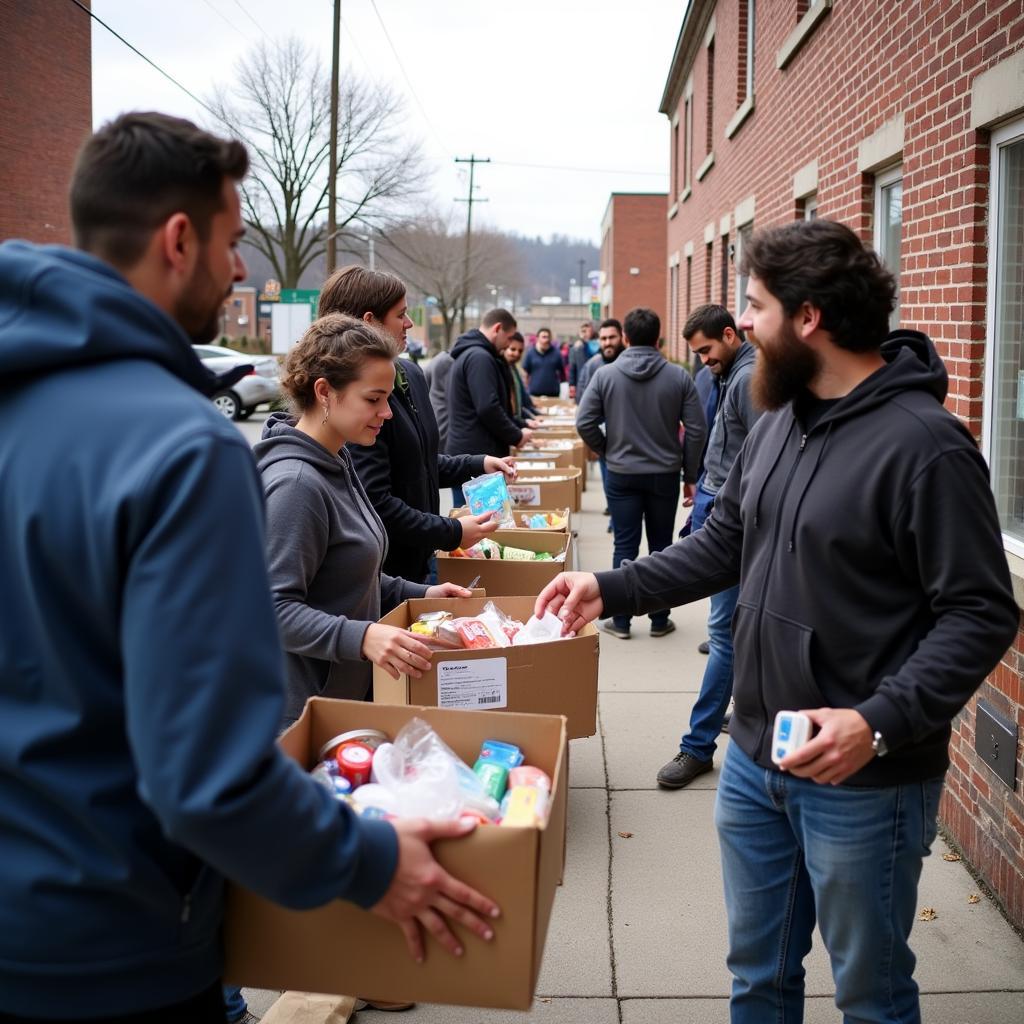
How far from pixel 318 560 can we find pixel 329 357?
0.61 metres

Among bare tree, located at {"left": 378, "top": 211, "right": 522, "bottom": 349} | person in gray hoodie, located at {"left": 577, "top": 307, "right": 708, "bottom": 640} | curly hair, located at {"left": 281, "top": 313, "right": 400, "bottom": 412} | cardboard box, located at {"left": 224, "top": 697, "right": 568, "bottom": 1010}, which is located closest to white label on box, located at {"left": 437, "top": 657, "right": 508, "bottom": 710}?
curly hair, located at {"left": 281, "top": 313, "right": 400, "bottom": 412}

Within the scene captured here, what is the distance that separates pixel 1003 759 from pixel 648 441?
A: 4.17 meters

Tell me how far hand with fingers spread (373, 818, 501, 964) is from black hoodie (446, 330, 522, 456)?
621 centimetres

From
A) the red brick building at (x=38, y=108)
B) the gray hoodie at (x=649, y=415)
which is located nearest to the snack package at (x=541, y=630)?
the gray hoodie at (x=649, y=415)

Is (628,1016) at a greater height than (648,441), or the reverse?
(648,441)

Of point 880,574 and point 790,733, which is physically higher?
point 880,574

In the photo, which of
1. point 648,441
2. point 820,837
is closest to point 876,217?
point 648,441

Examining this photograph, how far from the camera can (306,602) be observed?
320 centimetres

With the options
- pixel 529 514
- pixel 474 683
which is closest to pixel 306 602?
pixel 474 683

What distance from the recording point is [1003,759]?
4.06 meters

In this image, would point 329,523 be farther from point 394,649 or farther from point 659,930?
point 659,930

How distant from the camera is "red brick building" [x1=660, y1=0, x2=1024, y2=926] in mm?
4168

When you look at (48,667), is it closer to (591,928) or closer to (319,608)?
(319,608)

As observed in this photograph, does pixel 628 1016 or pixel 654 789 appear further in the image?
pixel 654 789
